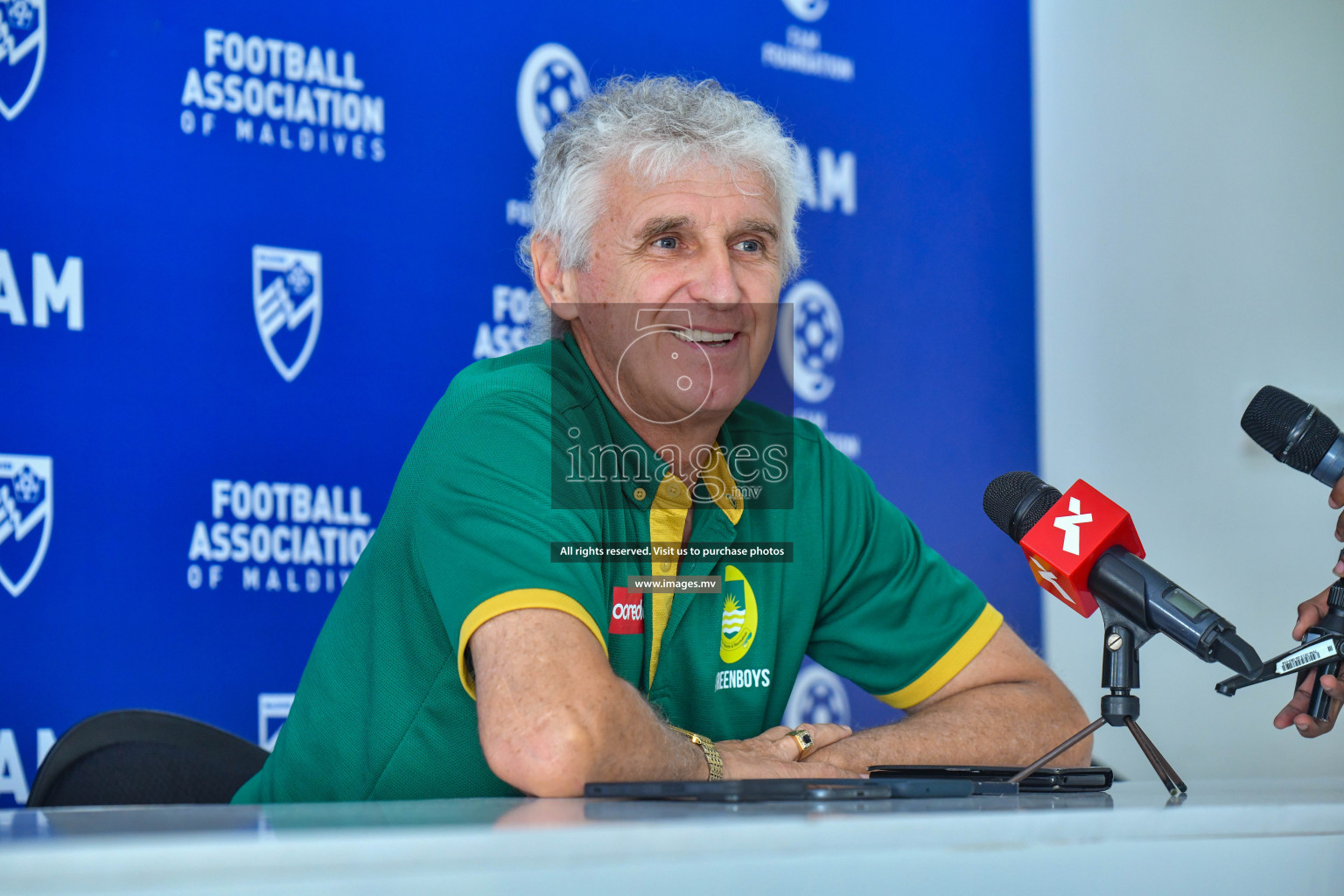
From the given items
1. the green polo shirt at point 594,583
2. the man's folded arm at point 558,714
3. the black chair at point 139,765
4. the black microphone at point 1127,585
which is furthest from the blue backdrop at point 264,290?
the black microphone at point 1127,585

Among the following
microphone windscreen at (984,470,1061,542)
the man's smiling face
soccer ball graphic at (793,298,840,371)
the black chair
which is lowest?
the black chair

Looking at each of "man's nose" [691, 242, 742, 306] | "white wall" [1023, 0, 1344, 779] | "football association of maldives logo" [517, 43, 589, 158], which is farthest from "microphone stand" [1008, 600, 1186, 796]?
"white wall" [1023, 0, 1344, 779]

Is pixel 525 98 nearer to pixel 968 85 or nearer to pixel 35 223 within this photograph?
pixel 35 223

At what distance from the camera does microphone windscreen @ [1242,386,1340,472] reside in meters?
1.00

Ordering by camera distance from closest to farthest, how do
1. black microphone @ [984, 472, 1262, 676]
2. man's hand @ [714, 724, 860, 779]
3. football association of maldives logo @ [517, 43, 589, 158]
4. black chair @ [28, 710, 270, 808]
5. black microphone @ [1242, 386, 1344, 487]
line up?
black microphone @ [984, 472, 1262, 676], black microphone @ [1242, 386, 1344, 487], man's hand @ [714, 724, 860, 779], black chair @ [28, 710, 270, 808], football association of maldives logo @ [517, 43, 589, 158]

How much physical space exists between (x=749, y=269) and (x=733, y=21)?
48.4 inches

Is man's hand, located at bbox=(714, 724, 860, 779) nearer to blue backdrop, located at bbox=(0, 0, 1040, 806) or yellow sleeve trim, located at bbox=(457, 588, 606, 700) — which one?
yellow sleeve trim, located at bbox=(457, 588, 606, 700)

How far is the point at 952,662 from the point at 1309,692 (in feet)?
1.59

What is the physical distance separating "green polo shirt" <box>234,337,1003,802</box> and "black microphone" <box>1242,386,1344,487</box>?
558mm

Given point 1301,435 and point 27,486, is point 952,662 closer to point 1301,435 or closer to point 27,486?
point 1301,435

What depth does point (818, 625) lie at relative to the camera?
5.06ft

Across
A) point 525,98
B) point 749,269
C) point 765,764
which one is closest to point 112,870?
point 765,764

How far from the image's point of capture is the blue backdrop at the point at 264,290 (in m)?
1.80

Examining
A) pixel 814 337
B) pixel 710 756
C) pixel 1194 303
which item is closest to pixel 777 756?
pixel 710 756
